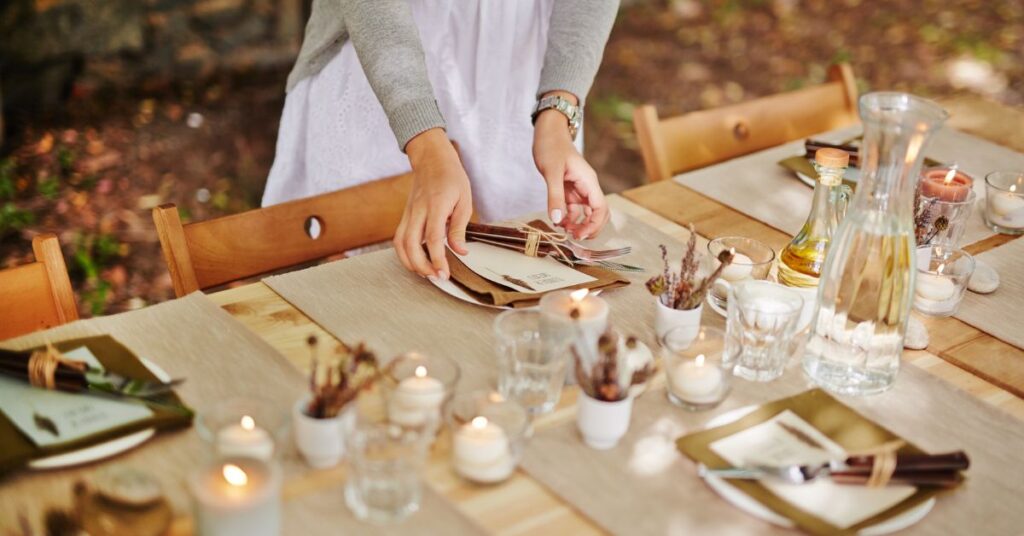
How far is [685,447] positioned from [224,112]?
3221mm

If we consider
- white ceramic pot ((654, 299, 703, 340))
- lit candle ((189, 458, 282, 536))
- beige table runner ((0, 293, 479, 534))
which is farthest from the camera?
white ceramic pot ((654, 299, 703, 340))

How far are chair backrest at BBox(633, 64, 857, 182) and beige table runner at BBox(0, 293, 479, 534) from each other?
1036 mm

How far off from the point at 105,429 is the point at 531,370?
1.51ft

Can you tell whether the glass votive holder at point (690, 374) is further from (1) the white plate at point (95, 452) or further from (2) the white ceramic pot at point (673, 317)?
(1) the white plate at point (95, 452)

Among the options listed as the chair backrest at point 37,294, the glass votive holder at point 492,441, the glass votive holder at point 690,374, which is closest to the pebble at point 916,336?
the glass votive holder at point 690,374

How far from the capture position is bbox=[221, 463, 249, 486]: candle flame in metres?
0.92

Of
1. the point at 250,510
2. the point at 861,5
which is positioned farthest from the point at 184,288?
the point at 861,5

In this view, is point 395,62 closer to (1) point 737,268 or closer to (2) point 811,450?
(1) point 737,268

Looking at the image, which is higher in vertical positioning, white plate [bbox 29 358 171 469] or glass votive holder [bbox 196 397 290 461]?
glass votive holder [bbox 196 397 290 461]

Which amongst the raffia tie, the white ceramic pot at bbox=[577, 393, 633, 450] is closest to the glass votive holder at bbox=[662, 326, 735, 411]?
the white ceramic pot at bbox=[577, 393, 633, 450]

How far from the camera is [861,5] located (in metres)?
5.82

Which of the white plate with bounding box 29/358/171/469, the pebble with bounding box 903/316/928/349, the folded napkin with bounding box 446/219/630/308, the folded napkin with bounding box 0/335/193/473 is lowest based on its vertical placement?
the pebble with bounding box 903/316/928/349

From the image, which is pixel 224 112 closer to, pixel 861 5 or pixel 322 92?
pixel 322 92

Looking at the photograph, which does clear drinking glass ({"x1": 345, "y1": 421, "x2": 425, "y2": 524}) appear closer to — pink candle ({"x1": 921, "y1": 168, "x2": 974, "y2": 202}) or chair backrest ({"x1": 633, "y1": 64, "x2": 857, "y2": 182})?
pink candle ({"x1": 921, "y1": 168, "x2": 974, "y2": 202})
